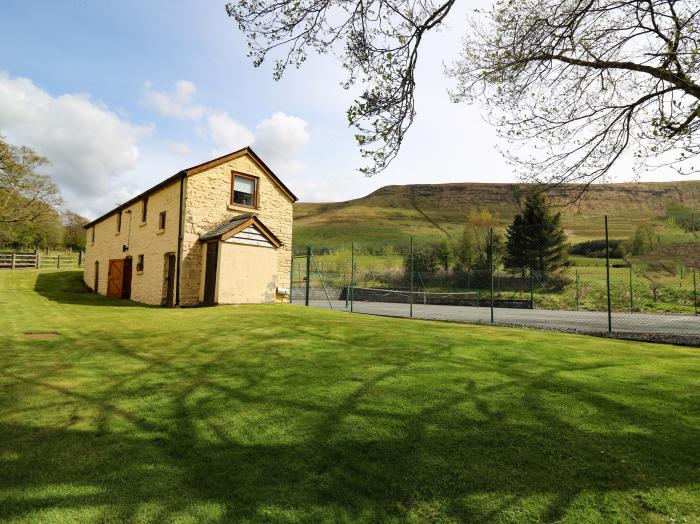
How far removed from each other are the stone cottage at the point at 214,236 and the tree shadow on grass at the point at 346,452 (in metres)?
12.9

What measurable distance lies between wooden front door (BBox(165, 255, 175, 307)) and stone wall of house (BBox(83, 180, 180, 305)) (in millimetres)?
328

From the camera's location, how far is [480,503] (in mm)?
2639

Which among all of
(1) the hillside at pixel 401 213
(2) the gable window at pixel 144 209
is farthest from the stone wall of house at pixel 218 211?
(1) the hillside at pixel 401 213

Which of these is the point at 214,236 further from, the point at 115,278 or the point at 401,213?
the point at 401,213

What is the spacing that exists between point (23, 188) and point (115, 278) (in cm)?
1197

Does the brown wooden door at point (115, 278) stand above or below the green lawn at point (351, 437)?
above

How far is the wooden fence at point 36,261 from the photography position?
39344 mm

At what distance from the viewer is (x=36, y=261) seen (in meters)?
41.3

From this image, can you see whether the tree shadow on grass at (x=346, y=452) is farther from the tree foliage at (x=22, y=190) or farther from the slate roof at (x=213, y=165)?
the tree foliage at (x=22, y=190)

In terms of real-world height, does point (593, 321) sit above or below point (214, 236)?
below

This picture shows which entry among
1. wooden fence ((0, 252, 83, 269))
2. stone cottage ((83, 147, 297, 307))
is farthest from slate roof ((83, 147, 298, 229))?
wooden fence ((0, 252, 83, 269))

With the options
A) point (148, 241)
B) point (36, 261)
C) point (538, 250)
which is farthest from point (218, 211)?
point (36, 261)

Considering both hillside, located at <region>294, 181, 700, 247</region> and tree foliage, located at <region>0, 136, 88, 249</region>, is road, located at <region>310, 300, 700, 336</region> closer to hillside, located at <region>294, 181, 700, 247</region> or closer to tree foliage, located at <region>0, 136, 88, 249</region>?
tree foliage, located at <region>0, 136, 88, 249</region>

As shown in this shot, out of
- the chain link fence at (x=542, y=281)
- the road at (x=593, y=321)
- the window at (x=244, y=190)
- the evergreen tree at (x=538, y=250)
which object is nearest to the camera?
the chain link fence at (x=542, y=281)
